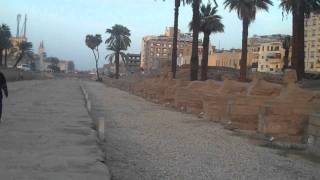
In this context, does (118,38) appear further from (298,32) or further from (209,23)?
(298,32)

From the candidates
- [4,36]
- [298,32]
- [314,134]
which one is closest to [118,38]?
[4,36]

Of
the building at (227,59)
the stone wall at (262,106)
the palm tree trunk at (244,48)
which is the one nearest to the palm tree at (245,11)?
the palm tree trunk at (244,48)

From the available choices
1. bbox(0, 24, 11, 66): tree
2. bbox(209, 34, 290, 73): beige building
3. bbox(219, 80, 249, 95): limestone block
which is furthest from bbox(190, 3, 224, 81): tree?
bbox(0, 24, 11, 66): tree

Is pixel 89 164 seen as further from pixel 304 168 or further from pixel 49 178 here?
pixel 304 168

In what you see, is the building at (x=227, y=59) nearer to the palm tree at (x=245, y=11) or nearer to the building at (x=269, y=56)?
the building at (x=269, y=56)

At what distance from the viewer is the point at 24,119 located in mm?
19406

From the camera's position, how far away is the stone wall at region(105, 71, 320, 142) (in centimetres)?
1806

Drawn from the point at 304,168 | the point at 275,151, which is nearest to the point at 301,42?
the point at 275,151

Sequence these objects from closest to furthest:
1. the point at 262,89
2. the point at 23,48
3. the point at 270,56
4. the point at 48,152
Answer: the point at 48,152 → the point at 262,89 → the point at 270,56 → the point at 23,48

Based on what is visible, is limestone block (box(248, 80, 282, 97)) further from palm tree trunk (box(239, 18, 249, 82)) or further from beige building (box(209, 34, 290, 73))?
beige building (box(209, 34, 290, 73))

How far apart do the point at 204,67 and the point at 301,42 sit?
774 inches

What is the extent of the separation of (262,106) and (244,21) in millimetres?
26679

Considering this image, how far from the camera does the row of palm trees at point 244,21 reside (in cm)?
3089

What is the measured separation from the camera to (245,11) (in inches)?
1779
